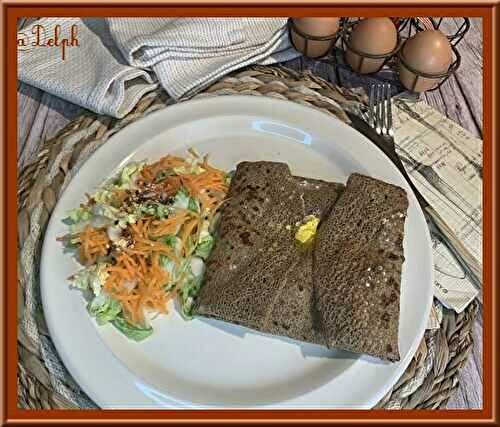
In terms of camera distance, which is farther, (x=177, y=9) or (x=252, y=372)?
(x=177, y=9)

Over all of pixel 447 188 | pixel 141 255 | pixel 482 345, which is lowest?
pixel 482 345

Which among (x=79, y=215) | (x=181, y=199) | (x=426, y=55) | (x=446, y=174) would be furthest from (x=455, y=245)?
(x=79, y=215)

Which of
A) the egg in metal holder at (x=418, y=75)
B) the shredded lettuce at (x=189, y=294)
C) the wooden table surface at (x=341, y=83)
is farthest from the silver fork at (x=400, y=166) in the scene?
the shredded lettuce at (x=189, y=294)

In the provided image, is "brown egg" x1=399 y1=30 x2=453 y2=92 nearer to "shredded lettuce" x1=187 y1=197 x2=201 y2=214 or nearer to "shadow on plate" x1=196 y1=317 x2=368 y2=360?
"shredded lettuce" x1=187 y1=197 x2=201 y2=214

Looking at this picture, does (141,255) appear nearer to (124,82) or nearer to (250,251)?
(250,251)

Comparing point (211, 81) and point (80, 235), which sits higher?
point (211, 81)

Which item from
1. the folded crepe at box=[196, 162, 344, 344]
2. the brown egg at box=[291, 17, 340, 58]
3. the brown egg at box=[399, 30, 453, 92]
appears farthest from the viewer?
the brown egg at box=[291, 17, 340, 58]

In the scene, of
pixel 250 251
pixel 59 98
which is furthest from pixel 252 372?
pixel 59 98

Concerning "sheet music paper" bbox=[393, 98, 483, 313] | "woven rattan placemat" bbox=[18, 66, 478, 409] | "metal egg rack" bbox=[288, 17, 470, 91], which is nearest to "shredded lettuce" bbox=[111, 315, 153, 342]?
"woven rattan placemat" bbox=[18, 66, 478, 409]
